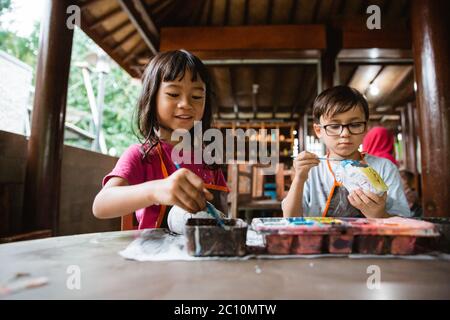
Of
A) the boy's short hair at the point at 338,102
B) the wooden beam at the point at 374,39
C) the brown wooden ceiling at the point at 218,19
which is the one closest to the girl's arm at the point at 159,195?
the boy's short hair at the point at 338,102

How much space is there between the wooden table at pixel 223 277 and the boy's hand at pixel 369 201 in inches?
19.5

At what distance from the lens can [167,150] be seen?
1.52 m

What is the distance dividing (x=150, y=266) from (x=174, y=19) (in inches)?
185

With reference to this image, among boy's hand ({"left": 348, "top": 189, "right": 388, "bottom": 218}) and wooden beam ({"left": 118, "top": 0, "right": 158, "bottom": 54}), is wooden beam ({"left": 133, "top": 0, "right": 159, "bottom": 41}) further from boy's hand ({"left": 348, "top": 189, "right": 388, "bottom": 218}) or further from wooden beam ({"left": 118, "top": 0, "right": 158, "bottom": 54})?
boy's hand ({"left": 348, "top": 189, "right": 388, "bottom": 218})

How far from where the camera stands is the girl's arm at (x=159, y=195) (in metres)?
0.84

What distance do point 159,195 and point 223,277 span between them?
1.21 feet

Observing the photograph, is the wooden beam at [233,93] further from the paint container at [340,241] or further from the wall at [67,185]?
the paint container at [340,241]

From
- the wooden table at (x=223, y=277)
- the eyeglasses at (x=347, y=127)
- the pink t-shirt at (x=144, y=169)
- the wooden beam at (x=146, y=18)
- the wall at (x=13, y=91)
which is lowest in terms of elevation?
the wooden table at (x=223, y=277)

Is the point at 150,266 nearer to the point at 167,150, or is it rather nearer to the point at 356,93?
the point at 167,150

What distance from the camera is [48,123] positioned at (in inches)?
94.3

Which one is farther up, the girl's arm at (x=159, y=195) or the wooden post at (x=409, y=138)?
the wooden post at (x=409, y=138)

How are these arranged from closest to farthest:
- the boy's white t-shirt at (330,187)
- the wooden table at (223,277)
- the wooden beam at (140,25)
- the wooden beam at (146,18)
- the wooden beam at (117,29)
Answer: the wooden table at (223,277)
the boy's white t-shirt at (330,187)
the wooden beam at (140,25)
the wooden beam at (146,18)
the wooden beam at (117,29)

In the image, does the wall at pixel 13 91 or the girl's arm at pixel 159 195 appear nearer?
the girl's arm at pixel 159 195

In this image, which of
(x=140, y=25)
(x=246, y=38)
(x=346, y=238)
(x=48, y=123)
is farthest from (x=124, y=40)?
(x=346, y=238)
